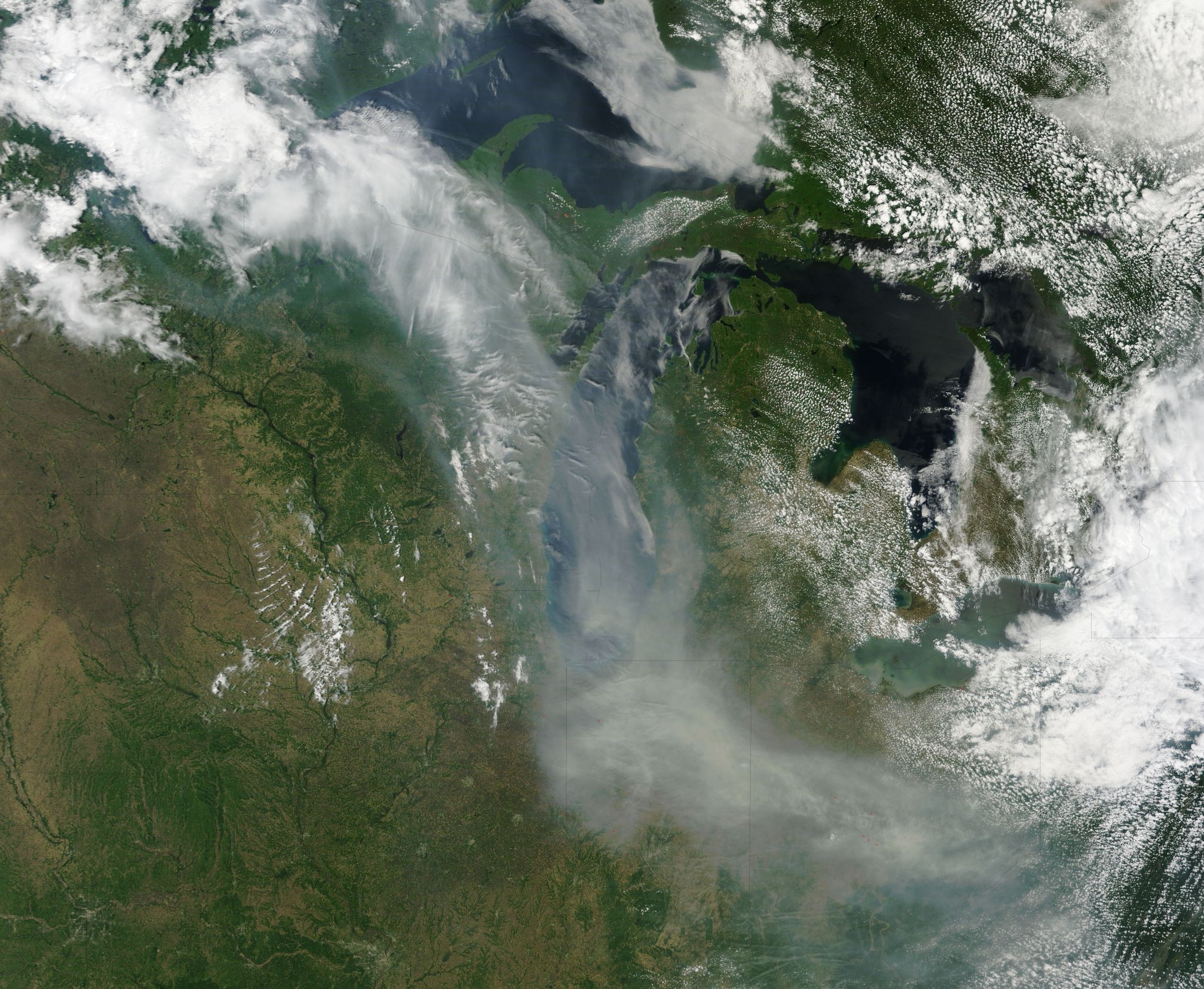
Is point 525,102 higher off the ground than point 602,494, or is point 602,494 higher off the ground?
point 525,102

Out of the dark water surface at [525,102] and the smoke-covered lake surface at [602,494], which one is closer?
the smoke-covered lake surface at [602,494]

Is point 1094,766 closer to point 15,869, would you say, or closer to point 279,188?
point 279,188

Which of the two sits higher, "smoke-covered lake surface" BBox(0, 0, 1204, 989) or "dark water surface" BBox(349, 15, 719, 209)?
"dark water surface" BBox(349, 15, 719, 209)

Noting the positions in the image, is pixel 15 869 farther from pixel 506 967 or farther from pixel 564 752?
pixel 564 752

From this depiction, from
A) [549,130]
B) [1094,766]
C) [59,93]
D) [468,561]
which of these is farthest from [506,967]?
[59,93]

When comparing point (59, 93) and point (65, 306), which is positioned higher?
point (59, 93)

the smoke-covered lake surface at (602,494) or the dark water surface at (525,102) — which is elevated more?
the dark water surface at (525,102)

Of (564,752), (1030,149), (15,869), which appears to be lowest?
(15,869)

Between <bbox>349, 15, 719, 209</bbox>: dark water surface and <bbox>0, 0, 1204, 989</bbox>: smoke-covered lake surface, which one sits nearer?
<bbox>0, 0, 1204, 989</bbox>: smoke-covered lake surface
